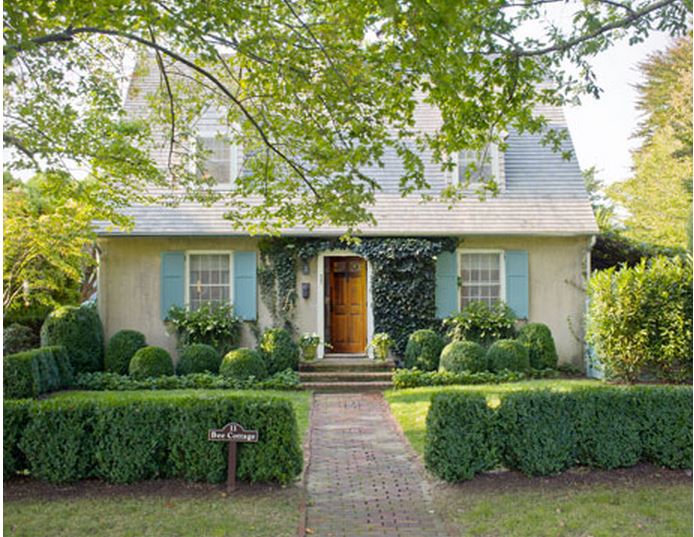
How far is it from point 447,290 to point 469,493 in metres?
8.42

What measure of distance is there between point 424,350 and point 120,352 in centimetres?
609

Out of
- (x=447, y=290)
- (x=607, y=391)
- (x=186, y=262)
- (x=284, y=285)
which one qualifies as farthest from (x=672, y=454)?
(x=186, y=262)

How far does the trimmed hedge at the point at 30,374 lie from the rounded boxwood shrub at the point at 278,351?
3.89m

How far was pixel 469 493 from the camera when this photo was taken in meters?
6.32

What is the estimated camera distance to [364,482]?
269 inches

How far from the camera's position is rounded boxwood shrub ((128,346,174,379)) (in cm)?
1280

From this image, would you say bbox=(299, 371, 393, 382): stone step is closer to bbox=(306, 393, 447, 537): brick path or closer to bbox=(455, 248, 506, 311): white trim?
bbox=(306, 393, 447, 537): brick path

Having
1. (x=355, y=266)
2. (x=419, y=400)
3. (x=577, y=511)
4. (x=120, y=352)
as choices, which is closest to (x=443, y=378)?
(x=419, y=400)

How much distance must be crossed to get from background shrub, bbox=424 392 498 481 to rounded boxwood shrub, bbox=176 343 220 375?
24.0 ft

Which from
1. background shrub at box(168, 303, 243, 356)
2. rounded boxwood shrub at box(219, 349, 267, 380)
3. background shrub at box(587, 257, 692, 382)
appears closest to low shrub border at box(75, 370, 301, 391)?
rounded boxwood shrub at box(219, 349, 267, 380)

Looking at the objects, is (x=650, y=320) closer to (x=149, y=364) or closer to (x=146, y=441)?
(x=146, y=441)

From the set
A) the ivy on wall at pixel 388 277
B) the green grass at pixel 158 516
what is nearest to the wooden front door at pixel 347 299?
the ivy on wall at pixel 388 277

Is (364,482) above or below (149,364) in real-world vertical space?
below

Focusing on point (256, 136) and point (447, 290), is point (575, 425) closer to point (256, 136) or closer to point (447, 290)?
point (256, 136)
